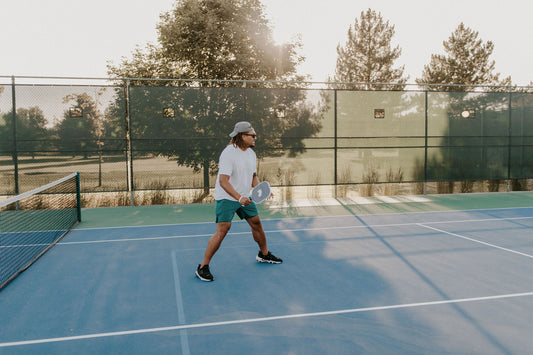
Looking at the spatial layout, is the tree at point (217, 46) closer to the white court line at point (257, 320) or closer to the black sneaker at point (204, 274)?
the black sneaker at point (204, 274)

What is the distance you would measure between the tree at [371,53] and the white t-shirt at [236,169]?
1143 inches

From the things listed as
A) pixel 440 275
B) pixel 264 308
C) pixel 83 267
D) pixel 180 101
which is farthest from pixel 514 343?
pixel 180 101

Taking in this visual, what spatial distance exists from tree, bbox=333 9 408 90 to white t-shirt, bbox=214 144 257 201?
29024 millimetres

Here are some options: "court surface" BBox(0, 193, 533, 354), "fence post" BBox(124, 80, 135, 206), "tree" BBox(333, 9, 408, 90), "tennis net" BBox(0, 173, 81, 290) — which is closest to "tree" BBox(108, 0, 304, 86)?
"fence post" BBox(124, 80, 135, 206)

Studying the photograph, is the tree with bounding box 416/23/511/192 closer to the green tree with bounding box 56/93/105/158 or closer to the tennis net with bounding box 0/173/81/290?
the green tree with bounding box 56/93/105/158

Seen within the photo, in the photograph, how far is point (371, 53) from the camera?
108ft

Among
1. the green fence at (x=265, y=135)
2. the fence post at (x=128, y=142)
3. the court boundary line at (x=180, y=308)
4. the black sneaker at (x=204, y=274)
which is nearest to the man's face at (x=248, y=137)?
the black sneaker at (x=204, y=274)

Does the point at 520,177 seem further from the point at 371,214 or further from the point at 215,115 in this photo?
the point at 215,115

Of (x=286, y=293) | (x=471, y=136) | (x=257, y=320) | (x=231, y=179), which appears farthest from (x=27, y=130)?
(x=471, y=136)

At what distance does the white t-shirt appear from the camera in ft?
15.4

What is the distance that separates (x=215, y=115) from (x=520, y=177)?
29.8 ft

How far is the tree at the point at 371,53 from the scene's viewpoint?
32.6 meters

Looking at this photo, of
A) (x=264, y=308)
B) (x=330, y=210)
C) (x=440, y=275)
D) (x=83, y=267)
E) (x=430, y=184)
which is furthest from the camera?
(x=430, y=184)

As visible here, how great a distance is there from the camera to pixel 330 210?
9.69m
